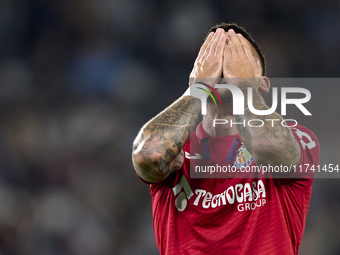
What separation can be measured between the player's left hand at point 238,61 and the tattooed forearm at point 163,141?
0.82 ft

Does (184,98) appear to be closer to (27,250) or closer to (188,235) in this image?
(188,235)

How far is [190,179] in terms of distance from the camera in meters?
1.87

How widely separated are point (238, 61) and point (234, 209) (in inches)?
28.2

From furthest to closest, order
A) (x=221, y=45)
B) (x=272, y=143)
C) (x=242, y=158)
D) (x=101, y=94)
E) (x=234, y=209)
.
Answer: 1. (x=101, y=94)
2. (x=221, y=45)
3. (x=242, y=158)
4. (x=234, y=209)
5. (x=272, y=143)

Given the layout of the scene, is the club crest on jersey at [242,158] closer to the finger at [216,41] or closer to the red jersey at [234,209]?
the red jersey at [234,209]

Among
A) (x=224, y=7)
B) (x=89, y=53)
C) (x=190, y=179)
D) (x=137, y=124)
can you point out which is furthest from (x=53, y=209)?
(x=224, y=7)

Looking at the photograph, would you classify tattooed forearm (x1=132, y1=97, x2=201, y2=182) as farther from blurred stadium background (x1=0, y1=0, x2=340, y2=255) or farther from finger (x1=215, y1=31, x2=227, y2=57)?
blurred stadium background (x1=0, y1=0, x2=340, y2=255)

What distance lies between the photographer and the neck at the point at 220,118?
76.6 inches

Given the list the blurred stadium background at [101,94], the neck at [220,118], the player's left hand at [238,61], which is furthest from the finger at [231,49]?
the blurred stadium background at [101,94]

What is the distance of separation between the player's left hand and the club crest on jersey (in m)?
0.36

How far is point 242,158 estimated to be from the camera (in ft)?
6.09

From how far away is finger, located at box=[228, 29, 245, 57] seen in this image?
193cm

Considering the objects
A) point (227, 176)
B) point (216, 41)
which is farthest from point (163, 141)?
point (216, 41)

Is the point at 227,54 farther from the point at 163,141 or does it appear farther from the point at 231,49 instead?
the point at 163,141
